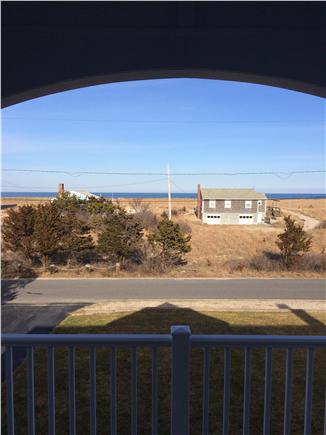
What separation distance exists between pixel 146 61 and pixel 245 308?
6994 millimetres

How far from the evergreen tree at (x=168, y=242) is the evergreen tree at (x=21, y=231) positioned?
397 centimetres

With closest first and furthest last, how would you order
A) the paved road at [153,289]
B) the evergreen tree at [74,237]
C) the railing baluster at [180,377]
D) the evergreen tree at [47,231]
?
the railing baluster at [180,377] → the paved road at [153,289] → the evergreen tree at [47,231] → the evergreen tree at [74,237]

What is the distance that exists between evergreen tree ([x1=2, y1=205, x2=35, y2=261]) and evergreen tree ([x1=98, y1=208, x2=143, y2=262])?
7.60 feet

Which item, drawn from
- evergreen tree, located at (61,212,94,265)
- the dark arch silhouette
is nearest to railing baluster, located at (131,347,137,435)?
the dark arch silhouette

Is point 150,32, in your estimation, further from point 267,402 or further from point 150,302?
point 150,302

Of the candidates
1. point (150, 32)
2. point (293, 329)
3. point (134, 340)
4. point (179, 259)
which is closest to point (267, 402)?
point (134, 340)

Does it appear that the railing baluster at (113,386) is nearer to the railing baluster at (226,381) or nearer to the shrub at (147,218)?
the railing baluster at (226,381)

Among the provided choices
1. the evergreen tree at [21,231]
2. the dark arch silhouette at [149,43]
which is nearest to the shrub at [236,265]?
the evergreen tree at [21,231]

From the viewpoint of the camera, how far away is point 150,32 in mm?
2180

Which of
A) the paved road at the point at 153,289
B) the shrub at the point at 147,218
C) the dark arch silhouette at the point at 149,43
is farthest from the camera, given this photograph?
the shrub at the point at 147,218

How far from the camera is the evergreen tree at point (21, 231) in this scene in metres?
13.0

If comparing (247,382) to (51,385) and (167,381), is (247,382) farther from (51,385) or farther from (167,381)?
(167,381)

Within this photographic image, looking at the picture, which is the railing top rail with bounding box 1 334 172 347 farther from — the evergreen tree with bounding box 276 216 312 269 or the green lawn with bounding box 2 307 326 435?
the evergreen tree with bounding box 276 216 312 269

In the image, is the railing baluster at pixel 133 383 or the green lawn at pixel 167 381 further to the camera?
the green lawn at pixel 167 381
